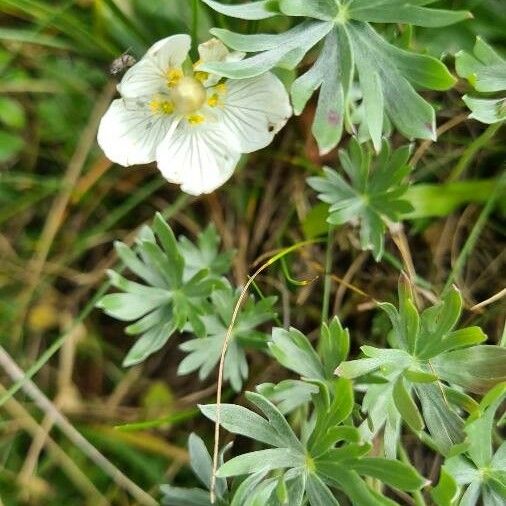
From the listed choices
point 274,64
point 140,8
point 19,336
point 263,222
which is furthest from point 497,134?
point 19,336

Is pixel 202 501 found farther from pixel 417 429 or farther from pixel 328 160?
pixel 328 160

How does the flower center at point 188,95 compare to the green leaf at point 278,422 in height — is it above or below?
above

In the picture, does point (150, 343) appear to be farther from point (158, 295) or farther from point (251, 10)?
point (251, 10)

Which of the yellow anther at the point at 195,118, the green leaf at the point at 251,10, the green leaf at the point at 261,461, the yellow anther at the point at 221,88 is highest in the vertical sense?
the green leaf at the point at 251,10

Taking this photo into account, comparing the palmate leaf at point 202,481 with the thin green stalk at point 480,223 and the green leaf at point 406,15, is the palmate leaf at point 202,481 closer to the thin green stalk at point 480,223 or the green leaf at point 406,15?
the thin green stalk at point 480,223

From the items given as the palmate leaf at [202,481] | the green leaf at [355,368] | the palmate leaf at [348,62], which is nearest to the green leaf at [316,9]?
the palmate leaf at [348,62]

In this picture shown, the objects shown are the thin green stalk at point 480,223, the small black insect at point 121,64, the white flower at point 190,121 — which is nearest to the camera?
the white flower at point 190,121

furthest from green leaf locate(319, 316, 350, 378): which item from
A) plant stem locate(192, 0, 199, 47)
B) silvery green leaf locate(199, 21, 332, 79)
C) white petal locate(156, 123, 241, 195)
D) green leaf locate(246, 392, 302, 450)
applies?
plant stem locate(192, 0, 199, 47)
